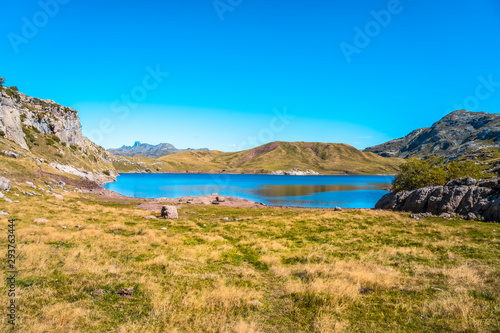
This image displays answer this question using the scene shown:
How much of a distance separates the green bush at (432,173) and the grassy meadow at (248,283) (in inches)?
1543

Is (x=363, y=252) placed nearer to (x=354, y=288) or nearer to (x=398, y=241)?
(x=398, y=241)

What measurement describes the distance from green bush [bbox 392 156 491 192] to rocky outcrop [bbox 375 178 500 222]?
13.7 meters

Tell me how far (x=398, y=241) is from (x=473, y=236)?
8.08 meters

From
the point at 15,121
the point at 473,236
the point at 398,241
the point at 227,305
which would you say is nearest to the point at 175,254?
the point at 227,305

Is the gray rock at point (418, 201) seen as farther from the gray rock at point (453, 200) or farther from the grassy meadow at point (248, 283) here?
the grassy meadow at point (248, 283)

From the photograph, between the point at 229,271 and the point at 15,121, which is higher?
the point at 15,121

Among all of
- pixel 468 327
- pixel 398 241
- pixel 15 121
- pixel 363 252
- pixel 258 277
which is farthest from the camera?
pixel 15 121

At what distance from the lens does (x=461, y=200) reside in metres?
38.5

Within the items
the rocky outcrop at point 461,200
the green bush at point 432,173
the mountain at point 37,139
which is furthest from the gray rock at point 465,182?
the mountain at point 37,139

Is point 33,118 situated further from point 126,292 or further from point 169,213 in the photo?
point 126,292

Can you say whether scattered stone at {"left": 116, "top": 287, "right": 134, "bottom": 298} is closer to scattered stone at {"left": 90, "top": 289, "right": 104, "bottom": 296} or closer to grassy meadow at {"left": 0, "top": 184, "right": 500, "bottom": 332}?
grassy meadow at {"left": 0, "top": 184, "right": 500, "bottom": 332}

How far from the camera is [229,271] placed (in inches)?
634

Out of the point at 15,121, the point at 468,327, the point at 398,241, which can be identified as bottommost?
the point at 398,241

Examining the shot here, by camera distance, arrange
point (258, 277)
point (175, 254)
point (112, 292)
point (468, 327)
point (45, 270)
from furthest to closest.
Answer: point (175, 254) < point (258, 277) < point (45, 270) < point (112, 292) < point (468, 327)
